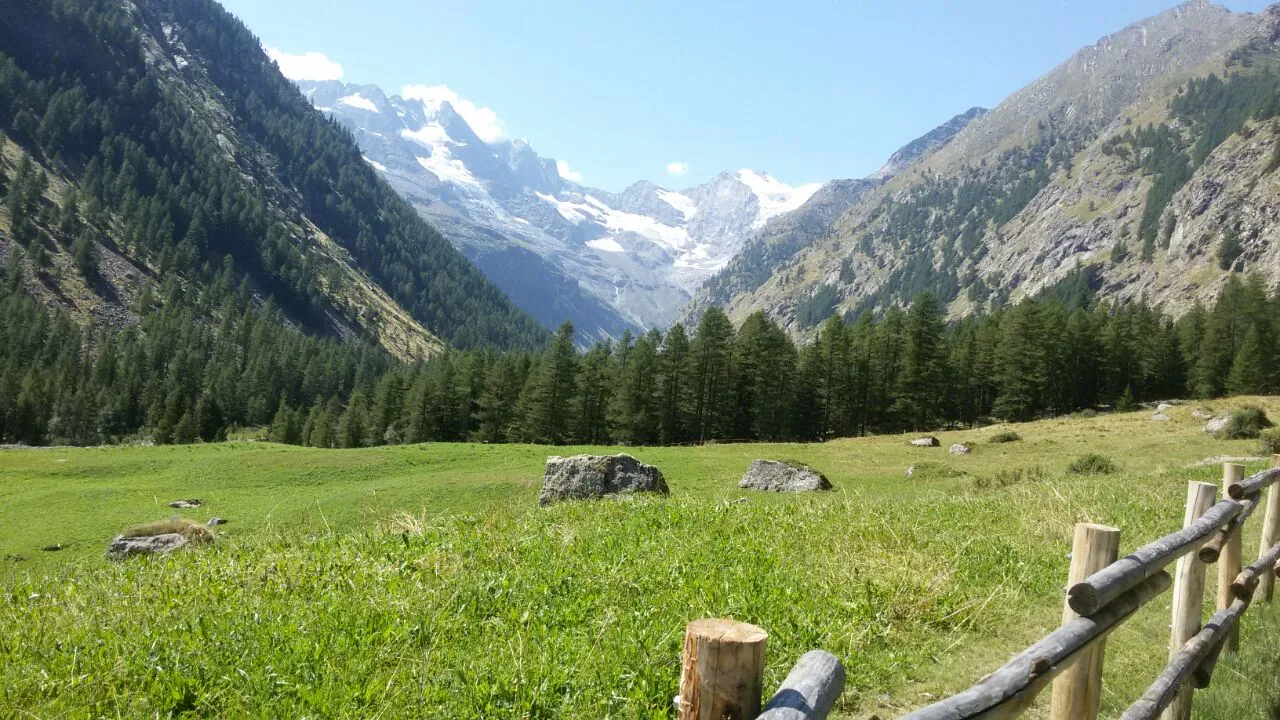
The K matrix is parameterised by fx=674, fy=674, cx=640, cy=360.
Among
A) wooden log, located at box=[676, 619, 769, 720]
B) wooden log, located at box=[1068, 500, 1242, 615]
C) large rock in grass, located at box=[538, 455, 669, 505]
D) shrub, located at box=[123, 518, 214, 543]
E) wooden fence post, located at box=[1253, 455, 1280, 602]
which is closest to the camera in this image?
wooden log, located at box=[676, 619, 769, 720]

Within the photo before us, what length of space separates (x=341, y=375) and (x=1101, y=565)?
158 meters

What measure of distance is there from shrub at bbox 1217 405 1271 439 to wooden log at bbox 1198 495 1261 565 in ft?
150

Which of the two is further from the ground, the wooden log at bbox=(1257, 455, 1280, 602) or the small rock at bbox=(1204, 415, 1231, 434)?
the small rock at bbox=(1204, 415, 1231, 434)

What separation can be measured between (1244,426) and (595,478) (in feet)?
143

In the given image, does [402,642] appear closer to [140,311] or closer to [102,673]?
[102,673]

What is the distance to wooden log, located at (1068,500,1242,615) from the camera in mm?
3986

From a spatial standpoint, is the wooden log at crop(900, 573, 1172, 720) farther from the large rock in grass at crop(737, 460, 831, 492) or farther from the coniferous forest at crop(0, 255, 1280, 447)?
the coniferous forest at crop(0, 255, 1280, 447)

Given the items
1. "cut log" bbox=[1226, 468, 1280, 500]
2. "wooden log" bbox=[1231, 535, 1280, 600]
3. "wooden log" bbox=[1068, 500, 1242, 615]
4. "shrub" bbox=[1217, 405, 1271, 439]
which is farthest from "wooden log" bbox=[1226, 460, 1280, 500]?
"shrub" bbox=[1217, 405, 1271, 439]

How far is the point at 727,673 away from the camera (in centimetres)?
264

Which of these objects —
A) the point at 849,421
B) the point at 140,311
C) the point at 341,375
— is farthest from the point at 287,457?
the point at 140,311

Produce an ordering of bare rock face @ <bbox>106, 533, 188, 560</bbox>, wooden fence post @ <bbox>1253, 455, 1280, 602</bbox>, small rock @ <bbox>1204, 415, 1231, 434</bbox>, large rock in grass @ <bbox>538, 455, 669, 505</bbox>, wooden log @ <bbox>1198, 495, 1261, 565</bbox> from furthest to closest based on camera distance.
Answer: small rock @ <bbox>1204, 415, 1231, 434</bbox>
large rock in grass @ <bbox>538, 455, 669, 505</bbox>
bare rock face @ <bbox>106, 533, 188, 560</bbox>
wooden fence post @ <bbox>1253, 455, 1280, 602</bbox>
wooden log @ <bbox>1198, 495, 1261, 565</bbox>

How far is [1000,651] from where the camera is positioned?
25.5 ft

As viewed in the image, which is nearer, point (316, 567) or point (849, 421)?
point (316, 567)

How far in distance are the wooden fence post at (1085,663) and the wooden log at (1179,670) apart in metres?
0.22
